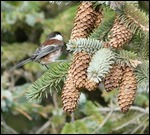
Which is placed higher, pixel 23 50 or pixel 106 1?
pixel 106 1

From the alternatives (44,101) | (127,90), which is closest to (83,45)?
(127,90)

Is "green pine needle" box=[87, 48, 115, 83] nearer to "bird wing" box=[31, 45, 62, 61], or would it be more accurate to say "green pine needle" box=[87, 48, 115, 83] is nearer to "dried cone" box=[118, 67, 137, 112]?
"dried cone" box=[118, 67, 137, 112]

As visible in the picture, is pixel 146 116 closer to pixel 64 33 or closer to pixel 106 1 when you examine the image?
pixel 64 33

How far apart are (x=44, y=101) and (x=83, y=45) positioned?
328 cm

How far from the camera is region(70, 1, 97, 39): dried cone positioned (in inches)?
60.1

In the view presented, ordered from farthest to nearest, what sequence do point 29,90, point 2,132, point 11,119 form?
1. point 11,119
2. point 2,132
3. point 29,90

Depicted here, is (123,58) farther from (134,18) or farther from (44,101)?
(44,101)

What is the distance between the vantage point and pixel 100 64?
1.36 metres

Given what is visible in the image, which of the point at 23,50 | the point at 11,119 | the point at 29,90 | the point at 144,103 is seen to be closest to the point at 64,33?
the point at 23,50

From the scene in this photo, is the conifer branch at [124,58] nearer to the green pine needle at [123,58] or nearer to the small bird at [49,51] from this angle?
the green pine needle at [123,58]

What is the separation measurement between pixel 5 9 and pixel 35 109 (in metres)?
0.79

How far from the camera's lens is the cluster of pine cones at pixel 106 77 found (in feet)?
4.67

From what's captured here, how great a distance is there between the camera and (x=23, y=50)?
4258mm

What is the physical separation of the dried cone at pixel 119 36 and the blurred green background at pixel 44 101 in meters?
1.40
